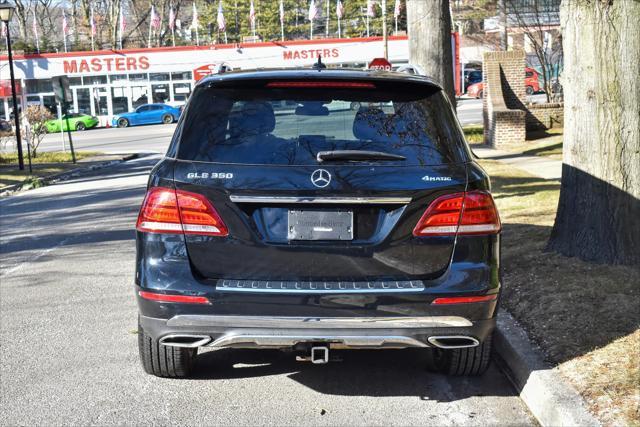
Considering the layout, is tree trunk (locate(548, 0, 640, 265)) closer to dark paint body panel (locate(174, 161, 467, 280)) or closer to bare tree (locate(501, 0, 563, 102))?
dark paint body panel (locate(174, 161, 467, 280))

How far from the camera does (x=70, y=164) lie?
25.3 m

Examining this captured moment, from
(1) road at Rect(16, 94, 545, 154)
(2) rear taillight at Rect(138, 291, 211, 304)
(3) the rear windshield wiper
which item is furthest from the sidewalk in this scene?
(1) road at Rect(16, 94, 545, 154)

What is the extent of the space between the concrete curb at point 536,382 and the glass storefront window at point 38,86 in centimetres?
5256

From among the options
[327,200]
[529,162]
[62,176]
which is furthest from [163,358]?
[62,176]

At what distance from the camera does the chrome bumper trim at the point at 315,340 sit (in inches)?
164

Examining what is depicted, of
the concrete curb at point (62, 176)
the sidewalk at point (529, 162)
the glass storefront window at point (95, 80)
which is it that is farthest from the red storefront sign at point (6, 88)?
the sidewalk at point (529, 162)

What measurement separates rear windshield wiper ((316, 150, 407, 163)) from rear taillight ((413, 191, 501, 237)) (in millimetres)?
330

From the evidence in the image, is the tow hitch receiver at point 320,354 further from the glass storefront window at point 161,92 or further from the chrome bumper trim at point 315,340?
the glass storefront window at point 161,92

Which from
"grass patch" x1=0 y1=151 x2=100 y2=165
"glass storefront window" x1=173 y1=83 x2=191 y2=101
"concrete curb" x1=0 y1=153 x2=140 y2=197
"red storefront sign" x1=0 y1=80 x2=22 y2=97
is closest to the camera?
"concrete curb" x1=0 y1=153 x2=140 y2=197

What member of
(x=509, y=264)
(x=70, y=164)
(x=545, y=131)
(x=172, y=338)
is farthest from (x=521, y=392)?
(x=70, y=164)

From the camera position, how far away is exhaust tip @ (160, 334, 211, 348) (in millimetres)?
4255

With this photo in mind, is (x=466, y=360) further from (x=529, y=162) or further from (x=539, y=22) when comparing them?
(x=539, y=22)

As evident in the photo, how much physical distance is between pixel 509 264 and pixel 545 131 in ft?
55.0

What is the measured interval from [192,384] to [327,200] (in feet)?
5.27
